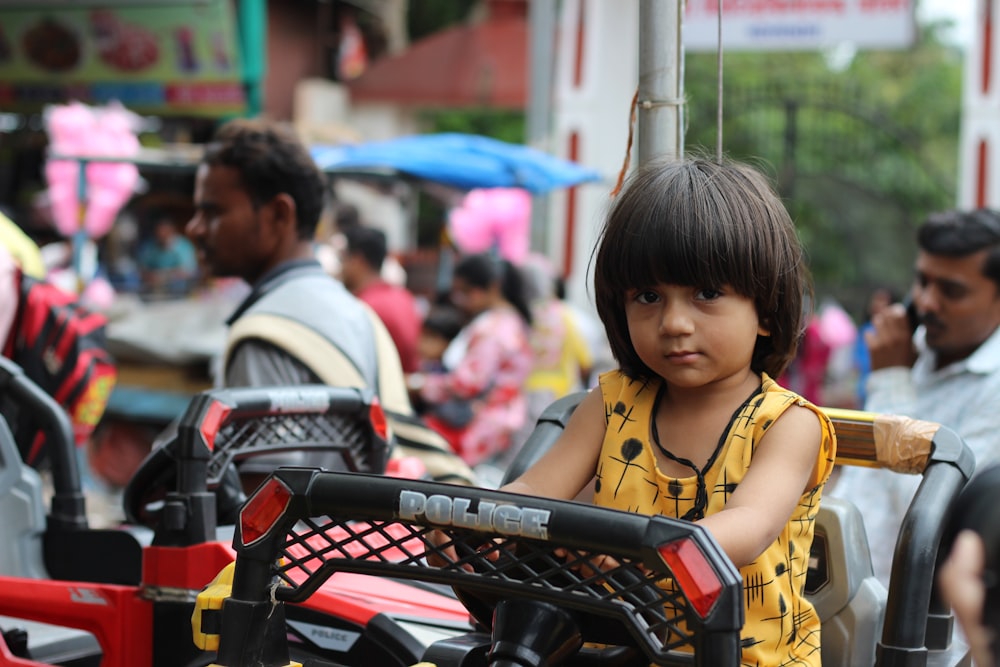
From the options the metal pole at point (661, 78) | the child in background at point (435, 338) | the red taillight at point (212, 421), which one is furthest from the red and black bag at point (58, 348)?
the child in background at point (435, 338)

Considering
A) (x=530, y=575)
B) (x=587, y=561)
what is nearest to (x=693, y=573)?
(x=587, y=561)

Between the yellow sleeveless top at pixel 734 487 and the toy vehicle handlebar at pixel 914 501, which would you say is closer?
the yellow sleeveless top at pixel 734 487

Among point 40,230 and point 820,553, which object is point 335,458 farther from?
point 40,230

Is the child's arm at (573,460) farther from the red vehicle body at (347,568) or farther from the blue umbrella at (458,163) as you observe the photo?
the blue umbrella at (458,163)

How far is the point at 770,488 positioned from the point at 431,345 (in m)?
6.59

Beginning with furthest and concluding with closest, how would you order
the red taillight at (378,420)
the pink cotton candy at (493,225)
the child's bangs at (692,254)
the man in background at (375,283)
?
the pink cotton candy at (493,225)
the man in background at (375,283)
the red taillight at (378,420)
the child's bangs at (692,254)

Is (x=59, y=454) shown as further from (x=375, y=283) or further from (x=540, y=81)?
(x=540, y=81)

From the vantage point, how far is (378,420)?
268 cm

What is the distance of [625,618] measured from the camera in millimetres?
1387

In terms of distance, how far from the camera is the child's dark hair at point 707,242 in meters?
1.71

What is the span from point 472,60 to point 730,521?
49.9 ft

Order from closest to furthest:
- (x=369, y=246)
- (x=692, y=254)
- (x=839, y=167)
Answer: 1. (x=692, y=254)
2. (x=369, y=246)
3. (x=839, y=167)

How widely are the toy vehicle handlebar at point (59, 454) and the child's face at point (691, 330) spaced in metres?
1.59

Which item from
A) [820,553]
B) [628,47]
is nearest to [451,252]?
[628,47]
